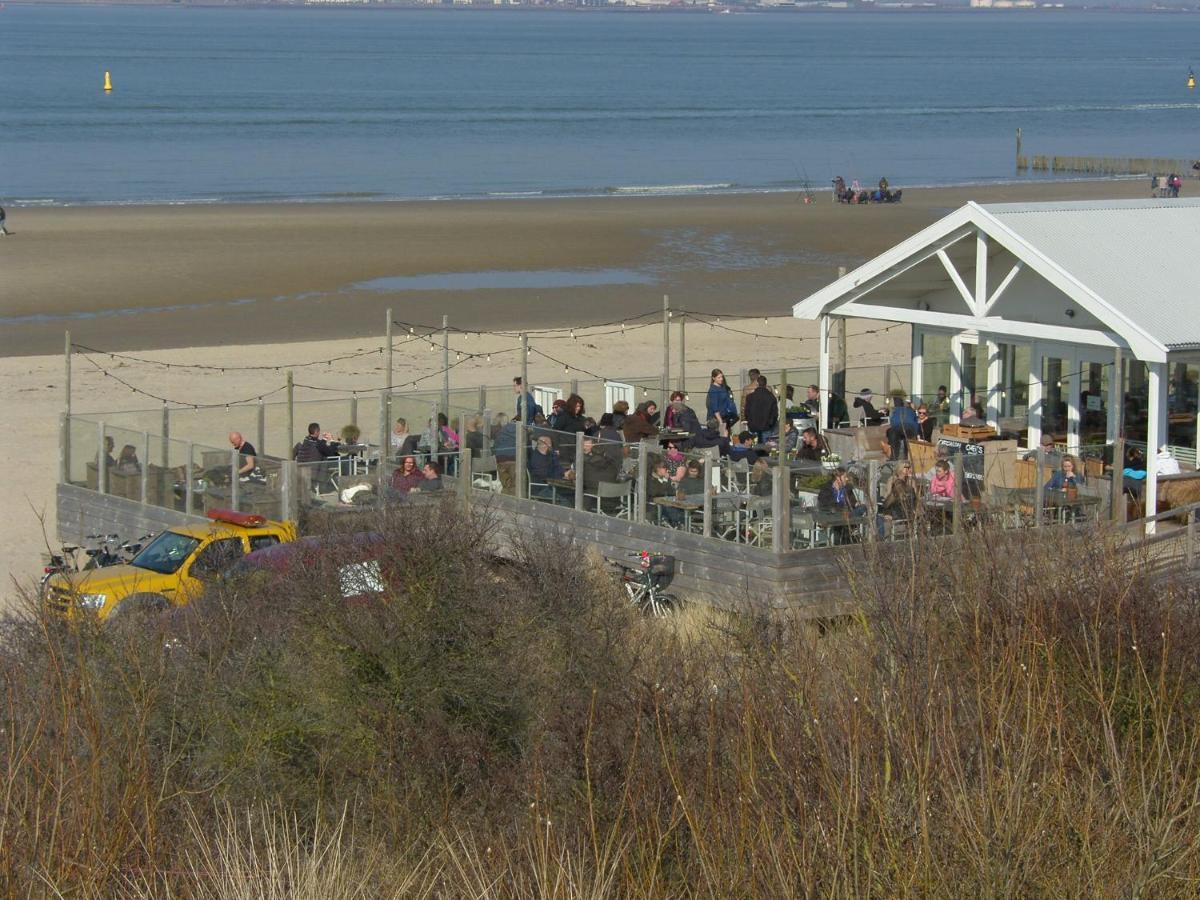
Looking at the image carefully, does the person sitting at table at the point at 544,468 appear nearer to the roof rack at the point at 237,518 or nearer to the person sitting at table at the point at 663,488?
the person sitting at table at the point at 663,488

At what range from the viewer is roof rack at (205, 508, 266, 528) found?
57.6 ft

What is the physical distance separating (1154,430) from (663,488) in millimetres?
4755

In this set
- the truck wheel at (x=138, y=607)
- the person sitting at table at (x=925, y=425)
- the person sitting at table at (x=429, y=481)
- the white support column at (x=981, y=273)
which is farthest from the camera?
the person sitting at table at (x=925, y=425)

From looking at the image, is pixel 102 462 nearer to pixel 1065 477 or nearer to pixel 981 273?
pixel 981 273

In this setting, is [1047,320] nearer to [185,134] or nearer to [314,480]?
[314,480]

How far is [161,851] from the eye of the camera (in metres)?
8.16

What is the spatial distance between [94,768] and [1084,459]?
43.0ft

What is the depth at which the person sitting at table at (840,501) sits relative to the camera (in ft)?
52.2

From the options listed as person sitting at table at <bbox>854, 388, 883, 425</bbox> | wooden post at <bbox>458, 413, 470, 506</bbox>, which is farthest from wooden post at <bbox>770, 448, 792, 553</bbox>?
person sitting at table at <bbox>854, 388, 883, 425</bbox>

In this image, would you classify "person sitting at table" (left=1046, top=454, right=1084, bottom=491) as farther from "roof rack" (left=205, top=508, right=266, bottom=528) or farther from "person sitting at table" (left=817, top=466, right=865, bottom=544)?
"roof rack" (left=205, top=508, right=266, bottom=528)

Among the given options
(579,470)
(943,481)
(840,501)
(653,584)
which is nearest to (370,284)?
(579,470)

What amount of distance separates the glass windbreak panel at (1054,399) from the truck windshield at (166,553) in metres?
9.42

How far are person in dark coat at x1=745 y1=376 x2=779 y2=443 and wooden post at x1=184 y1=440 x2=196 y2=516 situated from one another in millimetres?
6268

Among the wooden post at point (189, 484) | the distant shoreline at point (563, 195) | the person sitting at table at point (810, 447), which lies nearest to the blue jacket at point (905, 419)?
the person sitting at table at point (810, 447)
